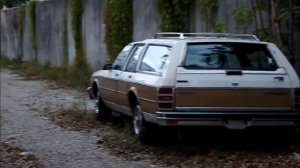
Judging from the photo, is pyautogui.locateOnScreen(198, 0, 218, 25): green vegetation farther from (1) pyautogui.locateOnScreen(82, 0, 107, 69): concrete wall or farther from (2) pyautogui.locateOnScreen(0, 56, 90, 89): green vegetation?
(1) pyautogui.locateOnScreen(82, 0, 107, 69): concrete wall

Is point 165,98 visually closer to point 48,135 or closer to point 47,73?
point 48,135

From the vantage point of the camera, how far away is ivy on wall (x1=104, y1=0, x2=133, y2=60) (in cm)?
1952

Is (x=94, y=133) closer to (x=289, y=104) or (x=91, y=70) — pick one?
(x=289, y=104)

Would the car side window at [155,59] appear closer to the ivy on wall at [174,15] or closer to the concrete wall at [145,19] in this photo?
the ivy on wall at [174,15]

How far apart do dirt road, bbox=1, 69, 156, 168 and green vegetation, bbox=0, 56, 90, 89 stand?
46.9 inches

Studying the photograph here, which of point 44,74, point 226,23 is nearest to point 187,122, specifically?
point 226,23

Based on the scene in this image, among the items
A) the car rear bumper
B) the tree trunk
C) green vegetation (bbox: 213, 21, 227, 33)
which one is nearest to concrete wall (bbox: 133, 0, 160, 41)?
green vegetation (bbox: 213, 21, 227, 33)

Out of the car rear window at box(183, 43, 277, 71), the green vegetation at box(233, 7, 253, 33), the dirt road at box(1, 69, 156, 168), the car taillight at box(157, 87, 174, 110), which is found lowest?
the dirt road at box(1, 69, 156, 168)

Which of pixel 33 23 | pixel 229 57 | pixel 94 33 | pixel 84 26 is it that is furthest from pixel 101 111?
pixel 33 23

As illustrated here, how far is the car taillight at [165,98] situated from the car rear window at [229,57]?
45 centimetres

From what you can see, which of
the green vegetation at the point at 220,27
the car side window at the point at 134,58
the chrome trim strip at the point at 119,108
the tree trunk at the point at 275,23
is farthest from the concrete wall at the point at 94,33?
the tree trunk at the point at 275,23

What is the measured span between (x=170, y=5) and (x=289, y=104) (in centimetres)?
718

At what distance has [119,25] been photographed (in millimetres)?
19656

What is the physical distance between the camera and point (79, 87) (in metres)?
20.4
